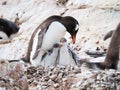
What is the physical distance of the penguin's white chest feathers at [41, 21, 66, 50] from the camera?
6.88 metres

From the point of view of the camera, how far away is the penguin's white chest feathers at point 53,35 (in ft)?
22.6

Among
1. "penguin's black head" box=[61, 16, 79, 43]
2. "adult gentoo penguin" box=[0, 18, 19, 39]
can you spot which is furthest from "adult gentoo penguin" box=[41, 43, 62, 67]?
"adult gentoo penguin" box=[0, 18, 19, 39]

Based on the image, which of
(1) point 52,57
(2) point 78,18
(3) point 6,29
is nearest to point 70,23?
(1) point 52,57

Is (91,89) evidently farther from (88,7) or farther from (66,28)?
(88,7)

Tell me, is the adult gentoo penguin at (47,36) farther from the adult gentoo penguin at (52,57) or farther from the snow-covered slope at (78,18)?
the snow-covered slope at (78,18)

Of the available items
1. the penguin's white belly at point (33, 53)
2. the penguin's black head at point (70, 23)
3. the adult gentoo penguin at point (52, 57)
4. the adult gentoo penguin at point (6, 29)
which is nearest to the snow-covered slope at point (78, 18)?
the adult gentoo penguin at point (6, 29)

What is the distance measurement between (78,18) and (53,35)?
5.41m

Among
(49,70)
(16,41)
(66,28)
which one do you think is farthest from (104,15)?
(49,70)

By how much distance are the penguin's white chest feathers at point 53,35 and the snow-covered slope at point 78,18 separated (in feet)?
9.14

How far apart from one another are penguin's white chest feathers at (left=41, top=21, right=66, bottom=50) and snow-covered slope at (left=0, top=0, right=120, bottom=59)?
279cm

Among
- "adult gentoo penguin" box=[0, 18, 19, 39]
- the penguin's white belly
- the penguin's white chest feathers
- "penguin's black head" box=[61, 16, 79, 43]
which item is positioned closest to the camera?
the penguin's white chest feathers

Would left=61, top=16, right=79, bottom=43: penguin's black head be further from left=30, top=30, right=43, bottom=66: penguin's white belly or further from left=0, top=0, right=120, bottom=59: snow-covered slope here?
left=0, top=0, right=120, bottom=59: snow-covered slope

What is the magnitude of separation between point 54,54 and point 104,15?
196 inches

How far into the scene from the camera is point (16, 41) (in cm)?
1229
